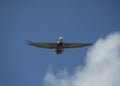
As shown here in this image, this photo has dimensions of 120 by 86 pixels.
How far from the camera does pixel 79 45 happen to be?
224 ft

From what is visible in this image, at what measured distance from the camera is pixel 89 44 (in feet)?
228

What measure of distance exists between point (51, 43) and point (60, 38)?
Answer: 276 cm

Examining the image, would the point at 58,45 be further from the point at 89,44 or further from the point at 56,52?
the point at 89,44

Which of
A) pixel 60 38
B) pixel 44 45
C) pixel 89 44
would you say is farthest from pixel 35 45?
A: pixel 89 44

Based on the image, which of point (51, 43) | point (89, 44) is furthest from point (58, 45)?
point (89, 44)

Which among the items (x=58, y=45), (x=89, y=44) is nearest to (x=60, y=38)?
(x=58, y=45)

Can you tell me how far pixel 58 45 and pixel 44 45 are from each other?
298 cm

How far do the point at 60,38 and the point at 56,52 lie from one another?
4753mm

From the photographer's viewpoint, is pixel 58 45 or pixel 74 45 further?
pixel 74 45

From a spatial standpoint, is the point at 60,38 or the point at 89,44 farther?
the point at 89,44

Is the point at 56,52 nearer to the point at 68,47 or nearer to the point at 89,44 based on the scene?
the point at 68,47

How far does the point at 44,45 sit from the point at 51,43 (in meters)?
1.57

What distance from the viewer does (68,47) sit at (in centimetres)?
6706

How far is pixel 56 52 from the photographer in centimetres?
6756
